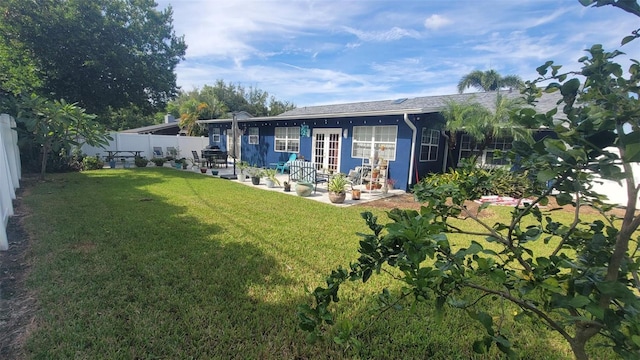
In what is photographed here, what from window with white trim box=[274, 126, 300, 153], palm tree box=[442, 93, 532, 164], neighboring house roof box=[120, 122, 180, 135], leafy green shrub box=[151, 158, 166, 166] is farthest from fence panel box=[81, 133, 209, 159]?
palm tree box=[442, 93, 532, 164]

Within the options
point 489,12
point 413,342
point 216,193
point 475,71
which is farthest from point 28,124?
point 475,71

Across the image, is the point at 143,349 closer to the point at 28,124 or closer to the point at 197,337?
the point at 197,337

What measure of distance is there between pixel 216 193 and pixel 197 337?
264 inches

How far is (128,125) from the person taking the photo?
38156mm

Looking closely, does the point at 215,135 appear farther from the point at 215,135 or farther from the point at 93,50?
the point at 93,50

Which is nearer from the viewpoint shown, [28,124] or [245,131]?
[28,124]

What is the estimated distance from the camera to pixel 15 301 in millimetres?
2848

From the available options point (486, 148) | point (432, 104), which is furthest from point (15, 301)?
point (432, 104)

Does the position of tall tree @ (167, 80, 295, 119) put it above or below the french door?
above

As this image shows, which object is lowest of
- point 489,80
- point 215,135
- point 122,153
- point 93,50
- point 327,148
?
point 122,153

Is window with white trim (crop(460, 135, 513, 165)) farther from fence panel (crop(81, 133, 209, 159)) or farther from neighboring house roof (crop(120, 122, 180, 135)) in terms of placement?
neighboring house roof (crop(120, 122, 180, 135))

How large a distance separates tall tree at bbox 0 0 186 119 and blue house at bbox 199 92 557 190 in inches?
270

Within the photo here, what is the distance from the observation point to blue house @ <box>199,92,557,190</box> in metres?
10.2

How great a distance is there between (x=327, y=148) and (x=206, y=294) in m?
10.2
